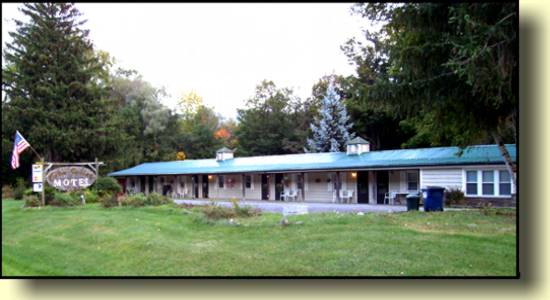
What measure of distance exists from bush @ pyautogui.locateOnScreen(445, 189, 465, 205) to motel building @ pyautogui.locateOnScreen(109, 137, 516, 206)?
0.15 m

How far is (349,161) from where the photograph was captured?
26.9ft

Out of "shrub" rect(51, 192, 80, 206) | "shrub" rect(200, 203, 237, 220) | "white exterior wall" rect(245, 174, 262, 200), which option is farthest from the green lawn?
"white exterior wall" rect(245, 174, 262, 200)

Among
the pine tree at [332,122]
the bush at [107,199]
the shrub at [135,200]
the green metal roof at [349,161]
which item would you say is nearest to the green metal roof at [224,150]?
the green metal roof at [349,161]

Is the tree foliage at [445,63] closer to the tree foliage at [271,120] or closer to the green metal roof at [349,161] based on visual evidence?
the tree foliage at [271,120]

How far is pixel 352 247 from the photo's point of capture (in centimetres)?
541

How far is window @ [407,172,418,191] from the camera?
9713mm

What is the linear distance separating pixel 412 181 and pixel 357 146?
302cm

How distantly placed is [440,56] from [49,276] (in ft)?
18.6

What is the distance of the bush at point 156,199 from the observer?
10.1m

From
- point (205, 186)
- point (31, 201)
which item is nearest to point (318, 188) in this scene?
point (205, 186)

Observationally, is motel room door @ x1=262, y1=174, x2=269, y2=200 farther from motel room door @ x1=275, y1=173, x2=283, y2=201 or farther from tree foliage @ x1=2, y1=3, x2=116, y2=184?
tree foliage @ x1=2, y1=3, x2=116, y2=184

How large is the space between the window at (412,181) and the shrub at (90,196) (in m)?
7.07

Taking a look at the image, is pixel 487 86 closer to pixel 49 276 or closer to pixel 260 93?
pixel 260 93

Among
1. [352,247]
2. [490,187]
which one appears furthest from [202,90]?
[490,187]
